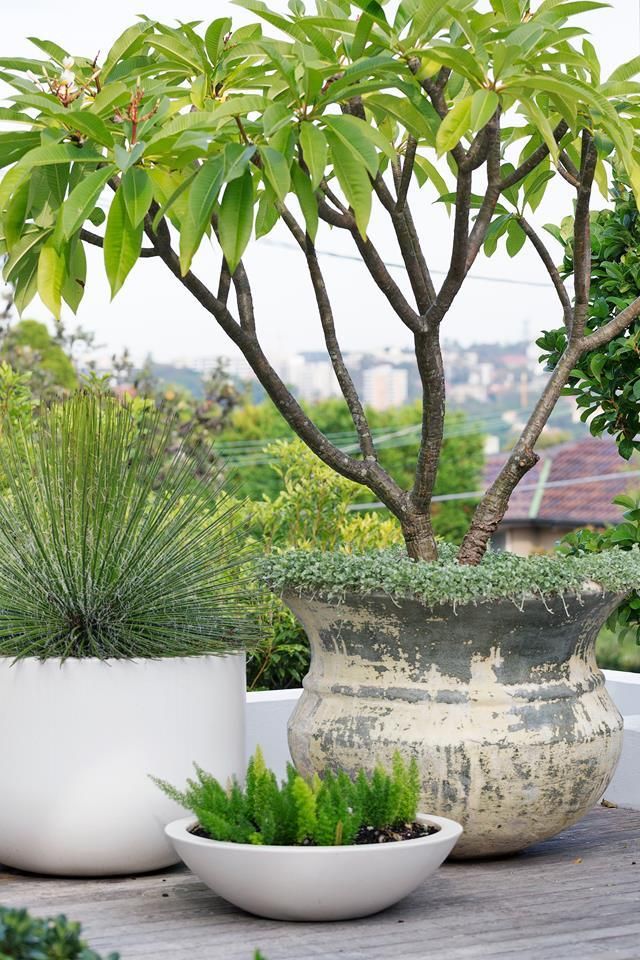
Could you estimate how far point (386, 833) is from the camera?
240cm

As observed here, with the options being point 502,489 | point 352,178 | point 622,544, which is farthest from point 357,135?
point 622,544

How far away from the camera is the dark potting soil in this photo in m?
2.38

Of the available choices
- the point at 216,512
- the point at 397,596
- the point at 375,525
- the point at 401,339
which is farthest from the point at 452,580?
the point at 401,339

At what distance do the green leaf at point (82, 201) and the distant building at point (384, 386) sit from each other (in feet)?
66.9

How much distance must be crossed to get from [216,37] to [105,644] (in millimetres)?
1264

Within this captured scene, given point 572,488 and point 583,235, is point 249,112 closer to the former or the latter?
point 583,235

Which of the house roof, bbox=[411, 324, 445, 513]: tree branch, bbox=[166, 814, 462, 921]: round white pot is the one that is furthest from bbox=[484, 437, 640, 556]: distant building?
bbox=[166, 814, 462, 921]: round white pot

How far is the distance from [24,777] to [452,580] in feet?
3.17

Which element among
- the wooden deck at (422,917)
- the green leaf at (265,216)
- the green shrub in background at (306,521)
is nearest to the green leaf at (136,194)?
the green leaf at (265,216)

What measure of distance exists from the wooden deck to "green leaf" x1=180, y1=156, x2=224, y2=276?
45.9 inches

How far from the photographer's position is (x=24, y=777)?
267 centimetres

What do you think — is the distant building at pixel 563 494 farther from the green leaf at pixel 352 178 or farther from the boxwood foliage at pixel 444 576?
the green leaf at pixel 352 178

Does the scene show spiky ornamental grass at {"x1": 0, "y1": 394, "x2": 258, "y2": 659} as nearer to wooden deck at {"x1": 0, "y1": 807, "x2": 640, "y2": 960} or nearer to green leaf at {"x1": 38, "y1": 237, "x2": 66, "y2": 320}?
green leaf at {"x1": 38, "y1": 237, "x2": 66, "y2": 320}

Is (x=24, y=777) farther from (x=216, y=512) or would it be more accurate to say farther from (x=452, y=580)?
(x=452, y=580)
